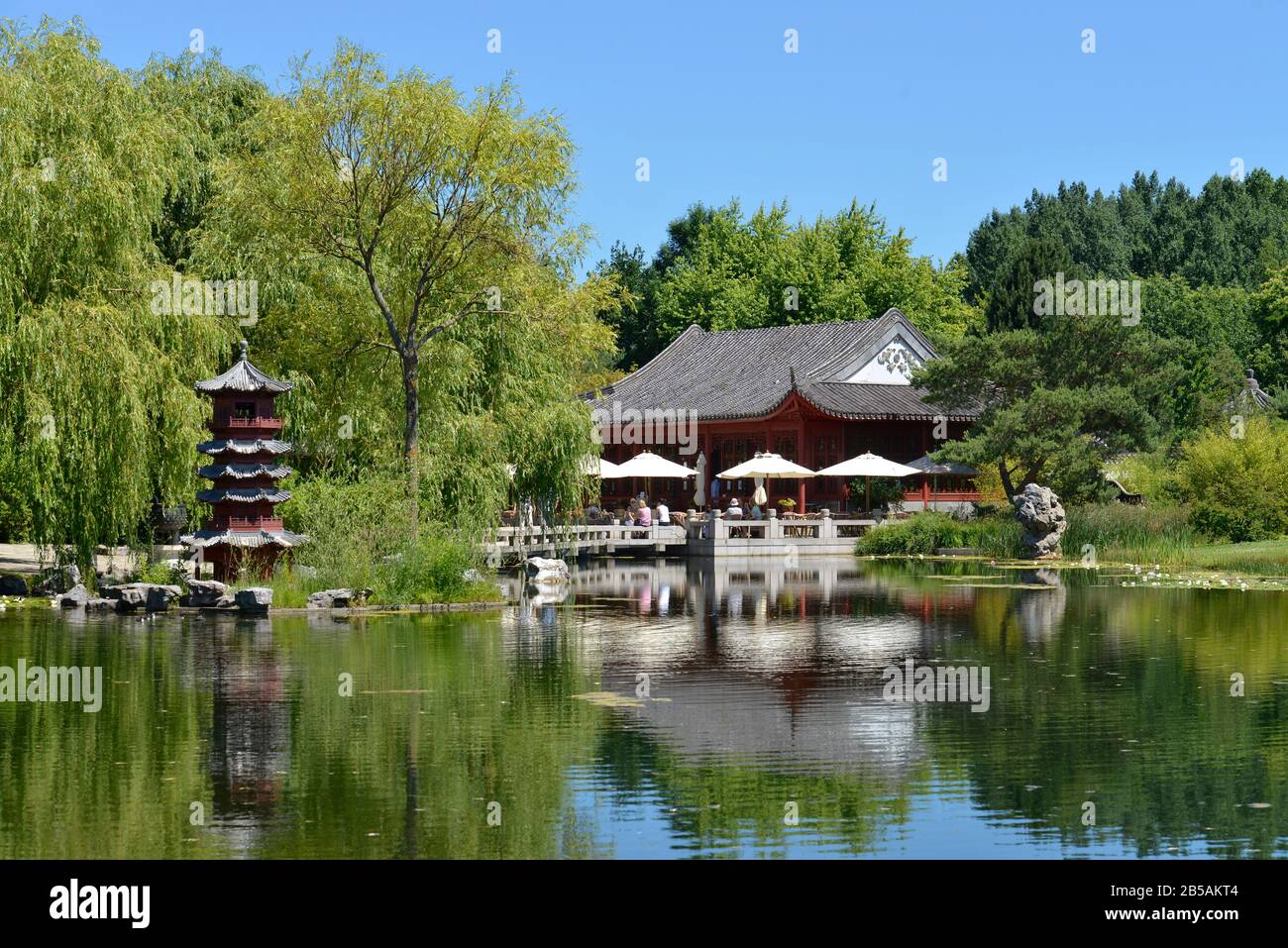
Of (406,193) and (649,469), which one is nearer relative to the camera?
(406,193)

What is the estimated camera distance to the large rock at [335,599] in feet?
84.1

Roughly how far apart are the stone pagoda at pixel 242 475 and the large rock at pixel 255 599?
171 cm

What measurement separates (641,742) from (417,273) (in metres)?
19.7

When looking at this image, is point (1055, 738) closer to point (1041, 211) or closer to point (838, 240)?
point (838, 240)

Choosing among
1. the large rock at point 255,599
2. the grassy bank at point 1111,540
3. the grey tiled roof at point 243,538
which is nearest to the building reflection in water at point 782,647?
the grassy bank at point 1111,540

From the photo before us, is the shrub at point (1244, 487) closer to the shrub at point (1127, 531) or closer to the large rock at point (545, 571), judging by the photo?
the shrub at point (1127, 531)

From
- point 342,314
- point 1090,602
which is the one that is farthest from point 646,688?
point 342,314

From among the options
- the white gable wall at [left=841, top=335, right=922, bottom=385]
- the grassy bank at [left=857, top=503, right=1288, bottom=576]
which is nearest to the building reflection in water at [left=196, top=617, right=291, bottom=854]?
the grassy bank at [left=857, top=503, right=1288, bottom=576]

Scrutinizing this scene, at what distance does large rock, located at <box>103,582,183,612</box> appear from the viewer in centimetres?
2523

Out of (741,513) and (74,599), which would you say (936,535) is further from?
(74,599)

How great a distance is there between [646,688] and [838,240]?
190 feet

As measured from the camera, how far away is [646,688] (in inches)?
664

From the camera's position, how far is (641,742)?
13.7 meters

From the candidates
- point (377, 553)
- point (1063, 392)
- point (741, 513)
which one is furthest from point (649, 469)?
point (377, 553)
